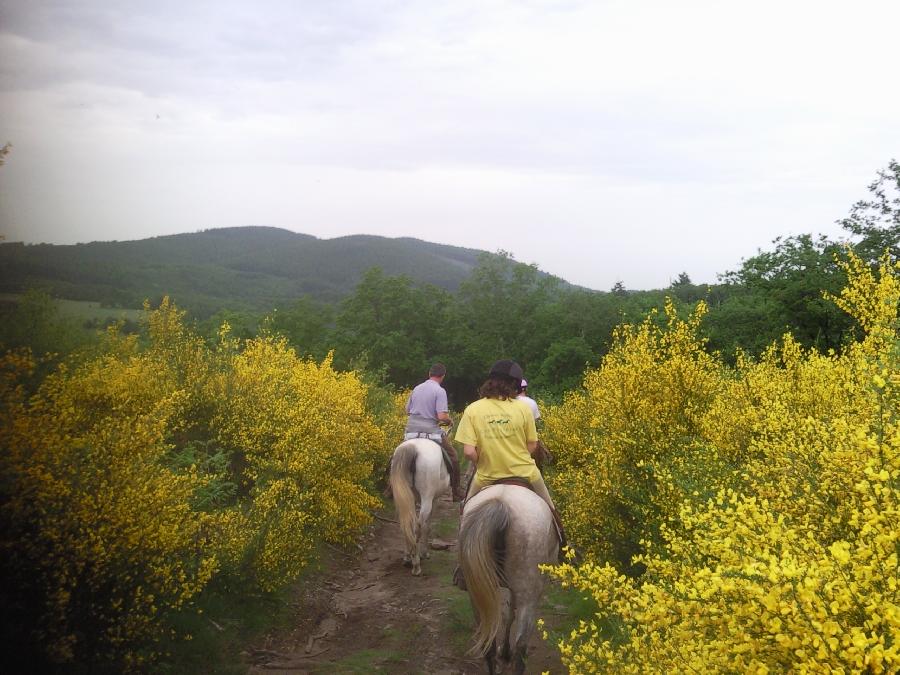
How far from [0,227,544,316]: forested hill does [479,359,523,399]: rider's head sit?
379 centimetres

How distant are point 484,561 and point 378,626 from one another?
2477 mm

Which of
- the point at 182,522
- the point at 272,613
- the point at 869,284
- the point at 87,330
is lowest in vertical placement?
the point at 272,613

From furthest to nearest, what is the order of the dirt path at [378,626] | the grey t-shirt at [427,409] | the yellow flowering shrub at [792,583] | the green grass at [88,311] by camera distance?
the grey t-shirt at [427,409]
the dirt path at [378,626]
the green grass at [88,311]
the yellow flowering shrub at [792,583]

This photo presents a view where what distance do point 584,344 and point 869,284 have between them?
31.9m

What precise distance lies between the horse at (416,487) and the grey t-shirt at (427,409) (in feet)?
1.73

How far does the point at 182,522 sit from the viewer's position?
537 cm

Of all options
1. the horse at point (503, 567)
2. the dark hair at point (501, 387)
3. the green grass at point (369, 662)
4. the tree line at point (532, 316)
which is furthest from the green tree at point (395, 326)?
the horse at point (503, 567)

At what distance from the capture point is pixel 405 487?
9219mm

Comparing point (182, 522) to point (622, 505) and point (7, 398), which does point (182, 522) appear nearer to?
point (7, 398)

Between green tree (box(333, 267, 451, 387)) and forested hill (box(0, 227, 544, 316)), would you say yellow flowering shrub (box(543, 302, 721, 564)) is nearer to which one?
forested hill (box(0, 227, 544, 316))

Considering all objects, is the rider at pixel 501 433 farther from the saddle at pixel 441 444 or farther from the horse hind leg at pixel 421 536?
the saddle at pixel 441 444

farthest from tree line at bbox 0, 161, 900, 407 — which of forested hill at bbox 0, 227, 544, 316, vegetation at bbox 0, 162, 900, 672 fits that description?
vegetation at bbox 0, 162, 900, 672

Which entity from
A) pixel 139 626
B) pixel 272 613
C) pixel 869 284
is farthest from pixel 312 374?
pixel 869 284

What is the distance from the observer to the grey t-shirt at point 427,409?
33.4ft
